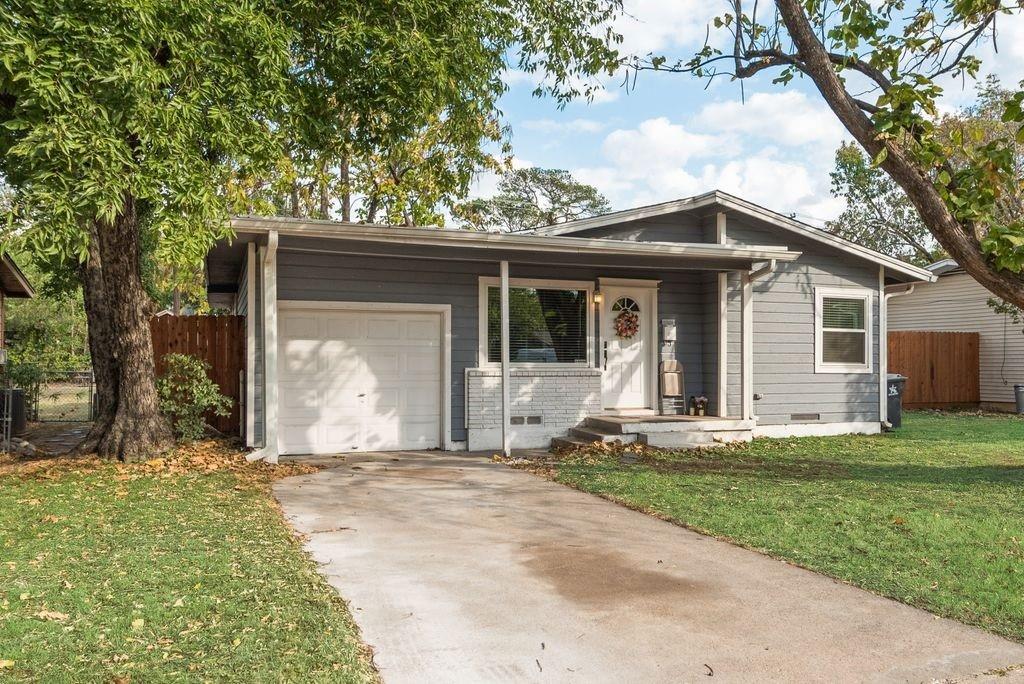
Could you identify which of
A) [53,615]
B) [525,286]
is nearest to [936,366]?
[525,286]

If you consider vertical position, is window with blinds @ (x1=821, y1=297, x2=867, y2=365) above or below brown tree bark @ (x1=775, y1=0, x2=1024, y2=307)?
below

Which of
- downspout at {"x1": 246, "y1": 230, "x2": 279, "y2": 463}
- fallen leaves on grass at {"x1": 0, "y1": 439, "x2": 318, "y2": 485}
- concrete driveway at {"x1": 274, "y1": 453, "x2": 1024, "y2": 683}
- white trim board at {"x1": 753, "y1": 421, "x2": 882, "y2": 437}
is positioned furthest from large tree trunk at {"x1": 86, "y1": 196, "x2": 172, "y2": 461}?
white trim board at {"x1": 753, "y1": 421, "x2": 882, "y2": 437}

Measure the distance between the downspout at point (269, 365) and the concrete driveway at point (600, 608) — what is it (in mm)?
2662

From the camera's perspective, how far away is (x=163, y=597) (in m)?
4.04

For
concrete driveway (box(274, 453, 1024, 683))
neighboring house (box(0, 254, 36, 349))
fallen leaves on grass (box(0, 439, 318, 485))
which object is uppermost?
neighboring house (box(0, 254, 36, 349))

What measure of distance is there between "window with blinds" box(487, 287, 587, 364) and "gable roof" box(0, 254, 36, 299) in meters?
11.5

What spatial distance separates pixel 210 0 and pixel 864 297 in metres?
10.8

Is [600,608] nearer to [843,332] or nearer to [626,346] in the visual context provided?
[626,346]

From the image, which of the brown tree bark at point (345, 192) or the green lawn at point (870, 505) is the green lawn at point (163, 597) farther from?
the brown tree bark at point (345, 192)

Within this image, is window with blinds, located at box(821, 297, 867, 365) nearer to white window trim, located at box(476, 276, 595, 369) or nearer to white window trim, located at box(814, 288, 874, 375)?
white window trim, located at box(814, 288, 874, 375)

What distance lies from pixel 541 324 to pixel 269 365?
4036 millimetres

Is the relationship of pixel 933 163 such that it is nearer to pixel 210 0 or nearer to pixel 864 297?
pixel 210 0

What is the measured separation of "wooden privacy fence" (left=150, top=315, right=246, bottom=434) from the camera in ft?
35.3

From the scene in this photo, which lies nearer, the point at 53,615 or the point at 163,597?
the point at 53,615
